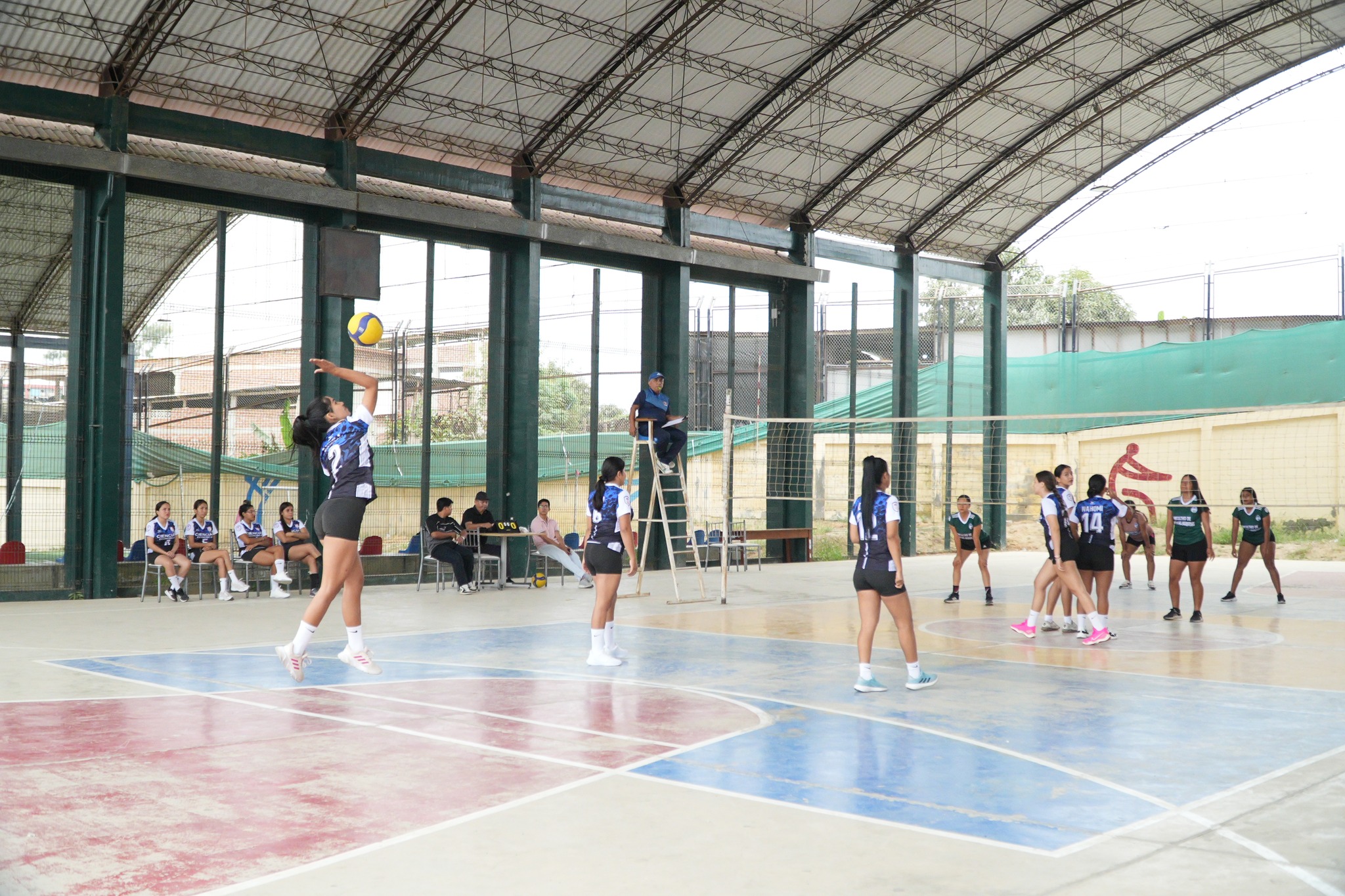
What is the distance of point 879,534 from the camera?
797 cm

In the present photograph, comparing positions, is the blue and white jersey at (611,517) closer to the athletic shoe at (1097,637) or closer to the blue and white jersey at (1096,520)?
the athletic shoe at (1097,637)

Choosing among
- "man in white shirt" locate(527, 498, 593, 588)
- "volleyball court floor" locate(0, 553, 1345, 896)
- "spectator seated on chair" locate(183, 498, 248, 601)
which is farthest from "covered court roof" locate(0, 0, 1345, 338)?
"volleyball court floor" locate(0, 553, 1345, 896)

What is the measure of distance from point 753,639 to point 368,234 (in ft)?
29.1

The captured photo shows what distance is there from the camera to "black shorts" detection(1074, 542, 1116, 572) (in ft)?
36.8

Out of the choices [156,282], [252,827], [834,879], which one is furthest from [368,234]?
[834,879]

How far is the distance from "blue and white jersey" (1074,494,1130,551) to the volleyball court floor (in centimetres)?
103

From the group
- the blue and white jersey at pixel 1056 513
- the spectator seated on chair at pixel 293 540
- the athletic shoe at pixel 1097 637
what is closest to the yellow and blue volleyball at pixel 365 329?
the blue and white jersey at pixel 1056 513

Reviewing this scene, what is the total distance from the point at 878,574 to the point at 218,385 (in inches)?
448

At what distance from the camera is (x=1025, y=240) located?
26469 mm

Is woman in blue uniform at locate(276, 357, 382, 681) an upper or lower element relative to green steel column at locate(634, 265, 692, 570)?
lower

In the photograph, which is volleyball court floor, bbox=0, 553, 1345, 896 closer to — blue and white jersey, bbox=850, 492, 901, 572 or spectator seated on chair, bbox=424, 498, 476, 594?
blue and white jersey, bbox=850, 492, 901, 572

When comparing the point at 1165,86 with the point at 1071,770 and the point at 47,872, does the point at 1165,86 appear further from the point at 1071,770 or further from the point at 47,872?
the point at 47,872

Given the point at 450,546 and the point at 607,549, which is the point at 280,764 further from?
the point at 450,546

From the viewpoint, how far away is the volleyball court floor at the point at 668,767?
13.5 feet
